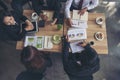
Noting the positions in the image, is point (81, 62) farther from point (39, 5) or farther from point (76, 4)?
point (39, 5)

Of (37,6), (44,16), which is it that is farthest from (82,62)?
(37,6)

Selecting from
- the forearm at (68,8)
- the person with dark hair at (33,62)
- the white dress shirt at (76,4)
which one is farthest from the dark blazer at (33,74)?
the white dress shirt at (76,4)

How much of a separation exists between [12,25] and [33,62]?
87 centimetres

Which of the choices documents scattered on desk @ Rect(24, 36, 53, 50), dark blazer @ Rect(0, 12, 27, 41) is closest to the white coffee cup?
dark blazer @ Rect(0, 12, 27, 41)

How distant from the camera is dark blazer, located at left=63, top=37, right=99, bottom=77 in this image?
3.56 meters

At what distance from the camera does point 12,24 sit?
3988mm

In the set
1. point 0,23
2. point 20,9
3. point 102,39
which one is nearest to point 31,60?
point 0,23

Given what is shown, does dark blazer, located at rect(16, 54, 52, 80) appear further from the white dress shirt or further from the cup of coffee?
the cup of coffee

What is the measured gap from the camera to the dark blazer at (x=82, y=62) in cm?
356

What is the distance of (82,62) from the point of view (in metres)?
3.64

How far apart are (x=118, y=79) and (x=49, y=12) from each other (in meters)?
2.04

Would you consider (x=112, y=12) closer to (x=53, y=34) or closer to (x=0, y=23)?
(x=53, y=34)

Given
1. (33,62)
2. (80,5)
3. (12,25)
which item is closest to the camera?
(33,62)

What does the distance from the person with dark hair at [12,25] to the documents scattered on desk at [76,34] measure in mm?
731
